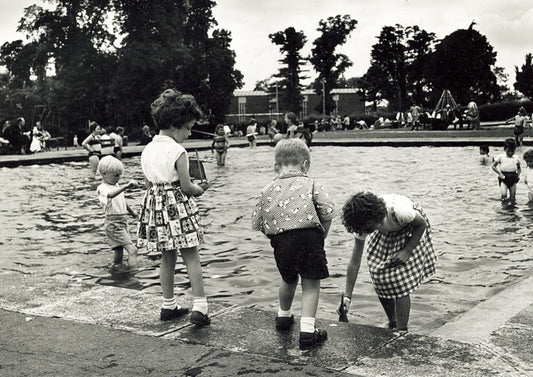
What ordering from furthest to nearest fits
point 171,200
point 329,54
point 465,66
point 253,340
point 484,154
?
point 329,54, point 465,66, point 484,154, point 171,200, point 253,340

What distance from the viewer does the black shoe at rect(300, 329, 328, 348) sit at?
387 centimetres

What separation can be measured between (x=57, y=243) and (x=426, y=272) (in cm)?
588

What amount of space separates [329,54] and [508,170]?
248 ft

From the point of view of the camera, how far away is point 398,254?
4570 millimetres

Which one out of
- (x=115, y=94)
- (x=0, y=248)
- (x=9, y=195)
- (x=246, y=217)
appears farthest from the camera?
(x=115, y=94)

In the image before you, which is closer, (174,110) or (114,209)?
(174,110)

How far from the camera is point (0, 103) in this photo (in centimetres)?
6619

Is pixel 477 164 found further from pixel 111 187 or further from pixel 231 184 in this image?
pixel 111 187

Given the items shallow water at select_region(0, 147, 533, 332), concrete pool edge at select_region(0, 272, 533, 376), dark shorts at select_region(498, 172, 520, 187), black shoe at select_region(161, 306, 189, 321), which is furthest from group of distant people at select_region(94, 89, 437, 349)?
dark shorts at select_region(498, 172, 520, 187)

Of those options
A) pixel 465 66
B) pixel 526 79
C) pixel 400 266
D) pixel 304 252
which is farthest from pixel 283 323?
pixel 465 66

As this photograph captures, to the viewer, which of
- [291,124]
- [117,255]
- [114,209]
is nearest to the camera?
[114,209]

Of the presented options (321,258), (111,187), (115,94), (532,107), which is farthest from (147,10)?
(321,258)

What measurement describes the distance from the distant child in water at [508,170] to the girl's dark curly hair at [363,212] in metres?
8.25

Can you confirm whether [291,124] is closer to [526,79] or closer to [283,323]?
[283,323]
